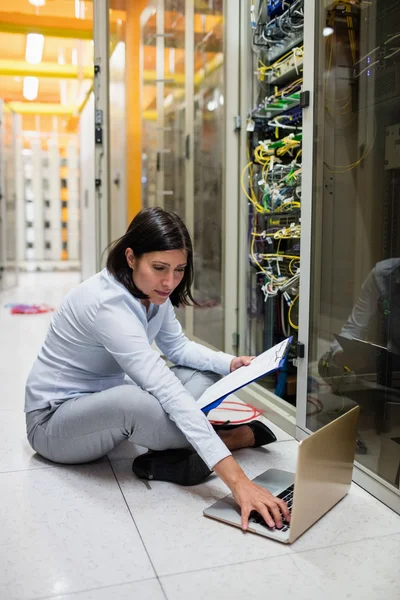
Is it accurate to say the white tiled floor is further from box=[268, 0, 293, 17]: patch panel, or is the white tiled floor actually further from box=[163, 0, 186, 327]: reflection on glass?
box=[163, 0, 186, 327]: reflection on glass

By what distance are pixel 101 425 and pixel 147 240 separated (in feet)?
1.99

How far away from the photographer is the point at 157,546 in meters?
1.48

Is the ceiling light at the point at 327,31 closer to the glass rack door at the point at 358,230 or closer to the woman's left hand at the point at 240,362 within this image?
the glass rack door at the point at 358,230

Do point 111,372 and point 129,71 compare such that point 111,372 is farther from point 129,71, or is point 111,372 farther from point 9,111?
point 9,111

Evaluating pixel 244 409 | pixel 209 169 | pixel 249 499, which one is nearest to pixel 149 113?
pixel 209 169

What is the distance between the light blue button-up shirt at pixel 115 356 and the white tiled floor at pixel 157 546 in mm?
231

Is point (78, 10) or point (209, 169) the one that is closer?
point (209, 169)

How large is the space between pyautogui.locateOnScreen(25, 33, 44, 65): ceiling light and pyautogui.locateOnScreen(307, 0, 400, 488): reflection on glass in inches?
241

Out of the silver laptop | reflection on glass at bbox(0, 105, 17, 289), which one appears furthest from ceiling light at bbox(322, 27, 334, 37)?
reflection on glass at bbox(0, 105, 17, 289)

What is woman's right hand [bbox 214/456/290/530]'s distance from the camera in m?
1.49

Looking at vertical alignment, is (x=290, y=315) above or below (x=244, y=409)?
above

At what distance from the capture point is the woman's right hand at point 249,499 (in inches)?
58.8

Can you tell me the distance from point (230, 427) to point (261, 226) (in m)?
1.14

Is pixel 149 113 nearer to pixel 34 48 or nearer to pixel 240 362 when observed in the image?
pixel 240 362
